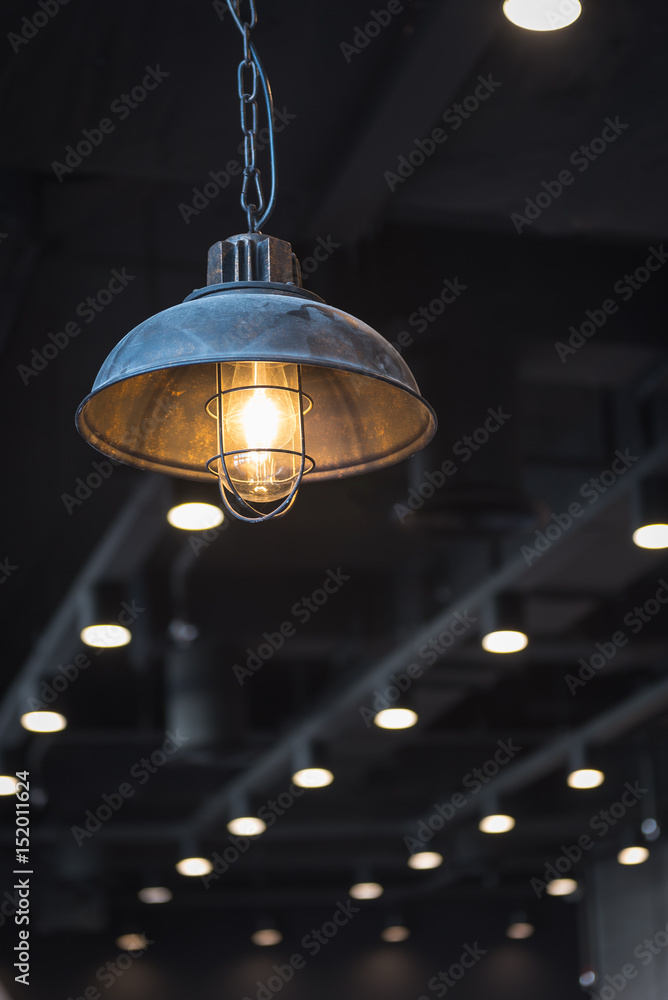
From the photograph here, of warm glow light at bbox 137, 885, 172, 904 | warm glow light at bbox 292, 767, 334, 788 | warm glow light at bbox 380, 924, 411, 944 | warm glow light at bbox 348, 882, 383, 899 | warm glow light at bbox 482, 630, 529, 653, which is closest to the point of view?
warm glow light at bbox 482, 630, 529, 653

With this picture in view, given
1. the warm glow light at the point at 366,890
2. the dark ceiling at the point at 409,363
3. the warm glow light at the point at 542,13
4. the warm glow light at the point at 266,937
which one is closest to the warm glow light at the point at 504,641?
the dark ceiling at the point at 409,363

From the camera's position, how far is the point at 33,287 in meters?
4.06

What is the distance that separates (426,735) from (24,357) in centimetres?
583

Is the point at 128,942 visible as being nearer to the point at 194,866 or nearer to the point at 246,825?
the point at 194,866

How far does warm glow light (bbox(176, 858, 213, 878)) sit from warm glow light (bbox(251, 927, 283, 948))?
261 centimetres

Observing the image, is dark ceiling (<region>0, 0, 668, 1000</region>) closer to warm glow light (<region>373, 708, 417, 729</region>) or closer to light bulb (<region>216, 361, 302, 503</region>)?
warm glow light (<region>373, 708, 417, 729</region>)

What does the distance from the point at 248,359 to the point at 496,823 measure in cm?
983

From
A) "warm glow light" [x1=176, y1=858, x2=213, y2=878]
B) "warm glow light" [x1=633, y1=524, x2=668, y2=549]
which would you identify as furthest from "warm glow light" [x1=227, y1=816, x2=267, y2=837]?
"warm glow light" [x1=633, y1=524, x2=668, y2=549]

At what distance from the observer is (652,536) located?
515 cm

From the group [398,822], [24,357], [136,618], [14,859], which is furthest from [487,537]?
[14,859]

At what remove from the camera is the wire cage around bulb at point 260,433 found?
1.62m

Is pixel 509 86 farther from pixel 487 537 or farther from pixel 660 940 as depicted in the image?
pixel 660 940

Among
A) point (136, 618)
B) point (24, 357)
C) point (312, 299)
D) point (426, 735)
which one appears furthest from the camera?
point (426, 735)

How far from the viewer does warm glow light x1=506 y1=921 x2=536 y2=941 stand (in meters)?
15.1
